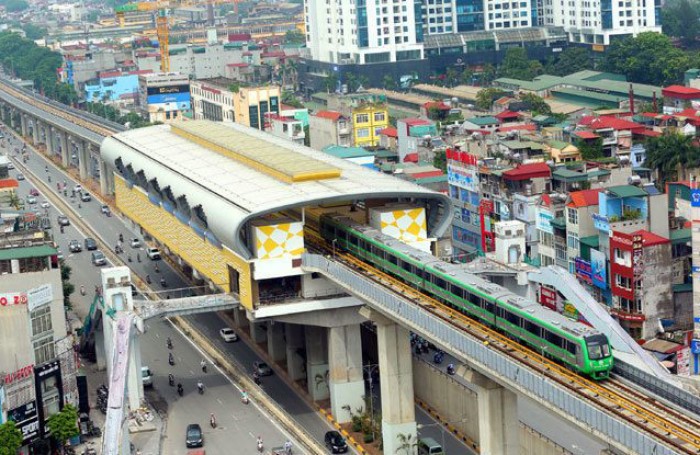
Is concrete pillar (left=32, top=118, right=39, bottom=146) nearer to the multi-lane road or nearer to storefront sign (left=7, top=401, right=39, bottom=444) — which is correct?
the multi-lane road

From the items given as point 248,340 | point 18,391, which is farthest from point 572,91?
point 18,391

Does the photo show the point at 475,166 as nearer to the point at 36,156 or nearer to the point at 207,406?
the point at 207,406

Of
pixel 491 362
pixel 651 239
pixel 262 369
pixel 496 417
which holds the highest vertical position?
pixel 491 362

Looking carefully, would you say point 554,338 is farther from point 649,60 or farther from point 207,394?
point 649,60

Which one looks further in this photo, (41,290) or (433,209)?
(433,209)

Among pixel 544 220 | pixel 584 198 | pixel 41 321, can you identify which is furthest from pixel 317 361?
pixel 544 220

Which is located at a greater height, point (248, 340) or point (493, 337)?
point (493, 337)
